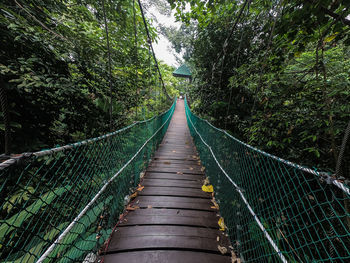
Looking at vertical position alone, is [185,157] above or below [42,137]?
below

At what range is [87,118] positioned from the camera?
7.90 feet

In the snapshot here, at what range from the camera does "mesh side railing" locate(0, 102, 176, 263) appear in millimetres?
905

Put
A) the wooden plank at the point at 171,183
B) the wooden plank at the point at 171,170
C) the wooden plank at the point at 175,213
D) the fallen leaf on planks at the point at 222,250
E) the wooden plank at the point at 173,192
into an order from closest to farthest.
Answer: the fallen leaf on planks at the point at 222,250
the wooden plank at the point at 175,213
the wooden plank at the point at 173,192
the wooden plank at the point at 171,183
the wooden plank at the point at 171,170

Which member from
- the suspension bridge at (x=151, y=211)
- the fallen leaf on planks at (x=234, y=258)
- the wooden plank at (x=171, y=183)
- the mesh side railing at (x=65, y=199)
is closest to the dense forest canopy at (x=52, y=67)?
the mesh side railing at (x=65, y=199)

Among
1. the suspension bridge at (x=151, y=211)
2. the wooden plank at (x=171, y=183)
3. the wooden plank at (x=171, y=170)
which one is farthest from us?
the wooden plank at (x=171, y=170)

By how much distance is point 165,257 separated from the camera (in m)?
1.42

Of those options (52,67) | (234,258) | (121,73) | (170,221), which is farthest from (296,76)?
(52,67)

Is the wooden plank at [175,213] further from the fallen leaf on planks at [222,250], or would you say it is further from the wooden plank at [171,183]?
the wooden plank at [171,183]

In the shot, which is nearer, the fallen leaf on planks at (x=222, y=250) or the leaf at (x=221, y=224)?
the fallen leaf on planks at (x=222, y=250)

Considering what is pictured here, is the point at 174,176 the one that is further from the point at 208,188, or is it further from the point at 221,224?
the point at 221,224

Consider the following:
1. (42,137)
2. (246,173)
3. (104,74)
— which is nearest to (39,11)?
(104,74)

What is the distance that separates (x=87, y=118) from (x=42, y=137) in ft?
2.09

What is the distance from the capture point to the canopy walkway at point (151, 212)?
3.63 ft

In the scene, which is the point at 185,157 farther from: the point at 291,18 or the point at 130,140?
the point at 291,18
